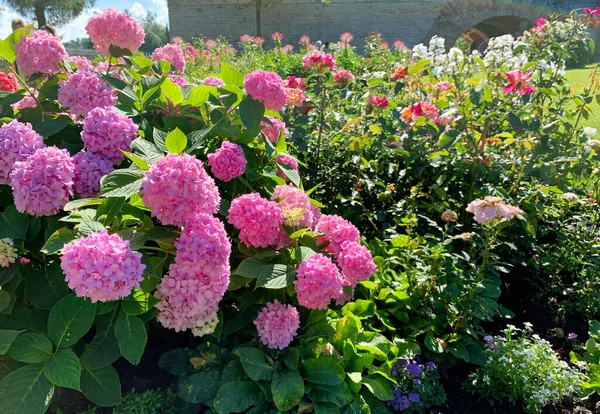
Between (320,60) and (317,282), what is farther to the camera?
(320,60)

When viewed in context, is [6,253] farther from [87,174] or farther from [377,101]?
[377,101]

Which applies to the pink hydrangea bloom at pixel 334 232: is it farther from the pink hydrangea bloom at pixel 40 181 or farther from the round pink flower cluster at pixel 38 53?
the round pink flower cluster at pixel 38 53

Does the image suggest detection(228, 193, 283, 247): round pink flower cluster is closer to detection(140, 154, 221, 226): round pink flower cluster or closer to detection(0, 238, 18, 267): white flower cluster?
detection(140, 154, 221, 226): round pink flower cluster

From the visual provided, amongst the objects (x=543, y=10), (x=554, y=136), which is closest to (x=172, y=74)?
(x=554, y=136)

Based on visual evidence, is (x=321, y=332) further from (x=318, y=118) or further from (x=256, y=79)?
(x=318, y=118)

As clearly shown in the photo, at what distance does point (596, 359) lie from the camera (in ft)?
→ 6.67

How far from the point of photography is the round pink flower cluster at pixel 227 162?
1575 millimetres

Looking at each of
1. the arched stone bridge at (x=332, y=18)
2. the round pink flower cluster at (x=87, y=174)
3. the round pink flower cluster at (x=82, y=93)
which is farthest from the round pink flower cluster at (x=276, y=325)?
the arched stone bridge at (x=332, y=18)

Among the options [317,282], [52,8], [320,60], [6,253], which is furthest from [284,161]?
[52,8]

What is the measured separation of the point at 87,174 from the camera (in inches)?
59.1

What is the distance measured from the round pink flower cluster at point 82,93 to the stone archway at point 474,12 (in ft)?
Result: 77.4

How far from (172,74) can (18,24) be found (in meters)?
2.68

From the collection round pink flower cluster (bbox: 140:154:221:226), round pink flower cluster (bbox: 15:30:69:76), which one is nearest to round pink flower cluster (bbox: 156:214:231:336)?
round pink flower cluster (bbox: 140:154:221:226)

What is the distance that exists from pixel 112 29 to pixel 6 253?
3.51 ft
